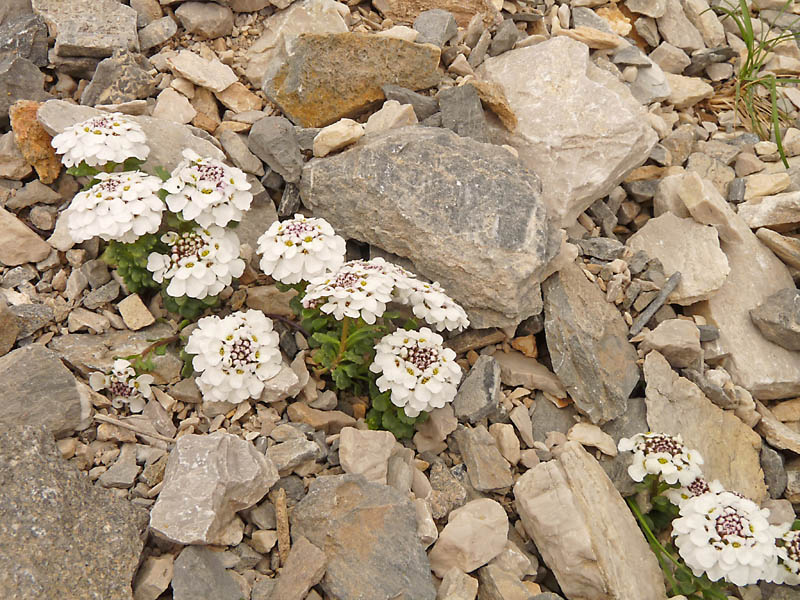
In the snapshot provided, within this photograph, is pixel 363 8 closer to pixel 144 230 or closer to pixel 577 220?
pixel 577 220

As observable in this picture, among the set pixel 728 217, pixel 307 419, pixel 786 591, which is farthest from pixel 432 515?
pixel 728 217

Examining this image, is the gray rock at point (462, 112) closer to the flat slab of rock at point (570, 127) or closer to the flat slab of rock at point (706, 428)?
the flat slab of rock at point (570, 127)

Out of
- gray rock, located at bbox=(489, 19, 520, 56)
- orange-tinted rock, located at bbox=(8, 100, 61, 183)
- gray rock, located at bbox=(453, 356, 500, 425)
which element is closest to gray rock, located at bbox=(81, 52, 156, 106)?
orange-tinted rock, located at bbox=(8, 100, 61, 183)

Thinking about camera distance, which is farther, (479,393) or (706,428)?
(706,428)

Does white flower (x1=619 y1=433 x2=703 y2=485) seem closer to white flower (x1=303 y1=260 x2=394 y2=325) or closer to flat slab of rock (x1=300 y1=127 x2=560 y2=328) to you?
flat slab of rock (x1=300 y1=127 x2=560 y2=328)

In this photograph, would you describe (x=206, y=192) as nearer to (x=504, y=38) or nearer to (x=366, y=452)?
(x=366, y=452)

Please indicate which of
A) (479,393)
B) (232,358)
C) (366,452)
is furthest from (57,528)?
(479,393)
